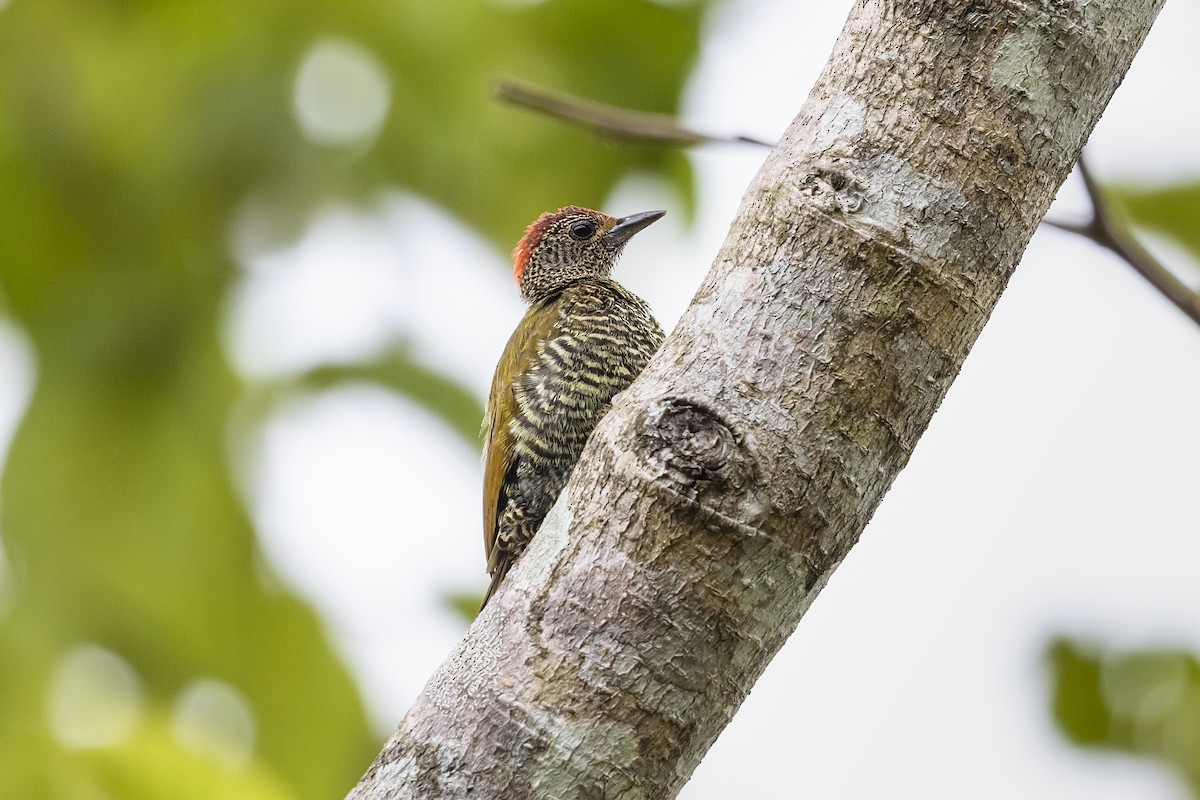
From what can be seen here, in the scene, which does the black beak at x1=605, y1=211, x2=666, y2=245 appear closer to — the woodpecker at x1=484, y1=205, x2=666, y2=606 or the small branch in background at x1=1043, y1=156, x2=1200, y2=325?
the woodpecker at x1=484, y1=205, x2=666, y2=606

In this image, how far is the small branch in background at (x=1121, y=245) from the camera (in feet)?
8.22

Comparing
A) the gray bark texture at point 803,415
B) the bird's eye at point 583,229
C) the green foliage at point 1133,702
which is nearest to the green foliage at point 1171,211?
the green foliage at point 1133,702

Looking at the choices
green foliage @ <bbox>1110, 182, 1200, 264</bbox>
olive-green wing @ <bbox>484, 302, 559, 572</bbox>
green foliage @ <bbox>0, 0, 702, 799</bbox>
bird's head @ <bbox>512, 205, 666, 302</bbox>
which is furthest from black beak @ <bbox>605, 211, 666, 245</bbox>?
green foliage @ <bbox>1110, 182, 1200, 264</bbox>

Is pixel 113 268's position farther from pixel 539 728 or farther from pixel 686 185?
pixel 539 728

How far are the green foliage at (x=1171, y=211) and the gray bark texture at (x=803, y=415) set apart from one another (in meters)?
2.62

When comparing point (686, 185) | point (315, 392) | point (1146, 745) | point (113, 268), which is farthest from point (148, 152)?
point (1146, 745)

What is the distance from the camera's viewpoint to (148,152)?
5402 mm

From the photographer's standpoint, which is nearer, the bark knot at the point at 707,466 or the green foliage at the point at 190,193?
the bark knot at the point at 707,466

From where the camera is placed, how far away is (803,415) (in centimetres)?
194

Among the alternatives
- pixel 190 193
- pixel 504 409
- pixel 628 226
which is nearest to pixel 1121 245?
pixel 504 409

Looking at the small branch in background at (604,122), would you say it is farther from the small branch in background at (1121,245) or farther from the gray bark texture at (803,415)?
the gray bark texture at (803,415)

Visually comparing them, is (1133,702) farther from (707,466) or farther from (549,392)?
(707,466)

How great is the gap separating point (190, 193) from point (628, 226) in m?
1.87

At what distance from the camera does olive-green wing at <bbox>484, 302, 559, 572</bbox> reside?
156 inches
